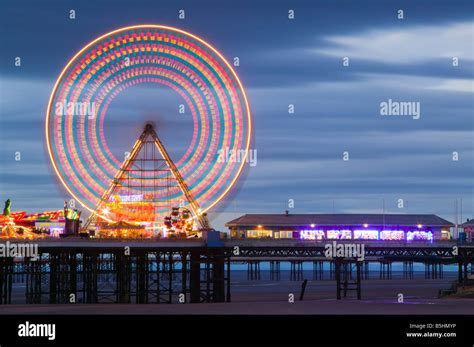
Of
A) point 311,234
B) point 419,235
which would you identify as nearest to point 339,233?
point 311,234

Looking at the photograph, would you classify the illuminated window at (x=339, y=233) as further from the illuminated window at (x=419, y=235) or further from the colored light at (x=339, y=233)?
the illuminated window at (x=419, y=235)

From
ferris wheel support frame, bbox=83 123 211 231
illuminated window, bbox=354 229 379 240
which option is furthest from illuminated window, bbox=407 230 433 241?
ferris wheel support frame, bbox=83 123 211 231

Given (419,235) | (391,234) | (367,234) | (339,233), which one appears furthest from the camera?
(367,234)

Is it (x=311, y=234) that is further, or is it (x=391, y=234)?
(x=311, y=234)

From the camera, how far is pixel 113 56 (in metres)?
109

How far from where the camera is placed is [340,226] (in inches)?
6152

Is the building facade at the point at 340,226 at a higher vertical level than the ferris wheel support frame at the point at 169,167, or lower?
lower

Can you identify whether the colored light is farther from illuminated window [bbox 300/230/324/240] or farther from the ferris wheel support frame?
the ferris wheel support frame

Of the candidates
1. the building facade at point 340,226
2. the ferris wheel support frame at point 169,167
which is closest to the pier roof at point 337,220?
the building facade at point 340,226

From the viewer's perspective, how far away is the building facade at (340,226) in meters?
146

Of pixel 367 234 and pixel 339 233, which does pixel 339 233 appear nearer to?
pixel 339 233

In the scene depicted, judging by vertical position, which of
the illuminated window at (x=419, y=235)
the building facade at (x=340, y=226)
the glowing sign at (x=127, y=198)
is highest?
the glowing sign at (x=127, y=198)
